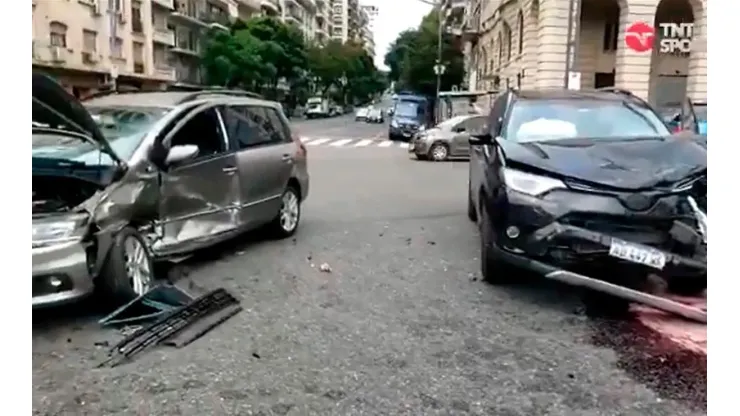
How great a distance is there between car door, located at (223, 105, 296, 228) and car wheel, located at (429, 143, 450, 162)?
40.8ft

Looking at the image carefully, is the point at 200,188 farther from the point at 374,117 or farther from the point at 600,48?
the point at 374,117

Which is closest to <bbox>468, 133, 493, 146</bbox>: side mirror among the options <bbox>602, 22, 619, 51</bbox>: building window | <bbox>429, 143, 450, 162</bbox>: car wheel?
<bbox>429, 143, 450, 162</bbox>: car wheel

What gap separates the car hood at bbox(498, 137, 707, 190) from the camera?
15.6 feet

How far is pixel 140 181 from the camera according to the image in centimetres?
508

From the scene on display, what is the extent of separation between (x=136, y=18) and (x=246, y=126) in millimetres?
26277

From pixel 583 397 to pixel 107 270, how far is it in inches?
118

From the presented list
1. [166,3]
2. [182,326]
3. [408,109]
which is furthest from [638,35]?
[166,3]

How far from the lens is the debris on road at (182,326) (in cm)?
409

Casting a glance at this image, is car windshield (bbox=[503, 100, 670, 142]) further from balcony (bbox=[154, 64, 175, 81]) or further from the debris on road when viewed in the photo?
balcony (bbox=[154, 64, 175, 81])

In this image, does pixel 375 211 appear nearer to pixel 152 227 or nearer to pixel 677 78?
pixel 152 227

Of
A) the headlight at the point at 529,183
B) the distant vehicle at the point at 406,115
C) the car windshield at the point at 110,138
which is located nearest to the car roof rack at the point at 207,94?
the car windshield at the point at 110,138

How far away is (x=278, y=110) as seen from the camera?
7660 millimetres

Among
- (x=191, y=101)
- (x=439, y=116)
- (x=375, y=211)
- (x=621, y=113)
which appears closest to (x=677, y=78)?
(x=439, y=116)
